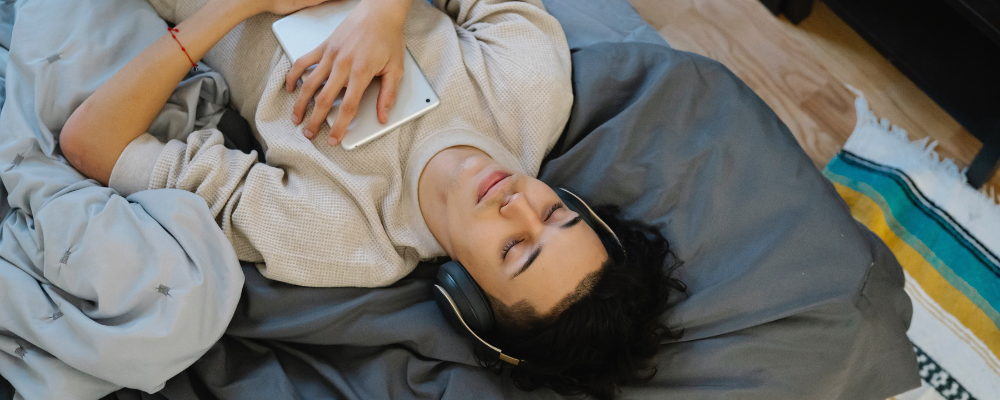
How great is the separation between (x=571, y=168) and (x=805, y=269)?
438mm

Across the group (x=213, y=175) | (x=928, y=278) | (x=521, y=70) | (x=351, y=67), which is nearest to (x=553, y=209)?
(x=521, y=70)

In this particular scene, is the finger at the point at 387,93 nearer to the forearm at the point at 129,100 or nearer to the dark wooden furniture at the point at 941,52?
the forearm at the point at 129,100

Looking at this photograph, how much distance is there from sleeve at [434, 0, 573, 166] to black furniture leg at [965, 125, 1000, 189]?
1.02 meters

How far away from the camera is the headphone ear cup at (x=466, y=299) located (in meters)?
0.99

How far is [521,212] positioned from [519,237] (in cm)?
4

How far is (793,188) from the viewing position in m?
1.10

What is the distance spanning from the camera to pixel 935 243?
1.49 metres

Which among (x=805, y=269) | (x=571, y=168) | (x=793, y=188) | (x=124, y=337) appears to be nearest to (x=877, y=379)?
(x=805, y=269)

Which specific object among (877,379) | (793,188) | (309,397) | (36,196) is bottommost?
(309,397)

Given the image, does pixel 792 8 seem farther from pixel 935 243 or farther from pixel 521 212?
pixel 521 212

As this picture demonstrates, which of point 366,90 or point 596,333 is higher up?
point 366,90

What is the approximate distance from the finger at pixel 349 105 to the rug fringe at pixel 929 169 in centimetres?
124

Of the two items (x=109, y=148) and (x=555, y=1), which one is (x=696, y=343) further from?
A: (x=109, y=148)

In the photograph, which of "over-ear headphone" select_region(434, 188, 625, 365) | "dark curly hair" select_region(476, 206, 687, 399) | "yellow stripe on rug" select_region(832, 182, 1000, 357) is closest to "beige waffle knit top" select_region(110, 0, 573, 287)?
"over-ear headphone" select_region(434, 188, 625, 365)
